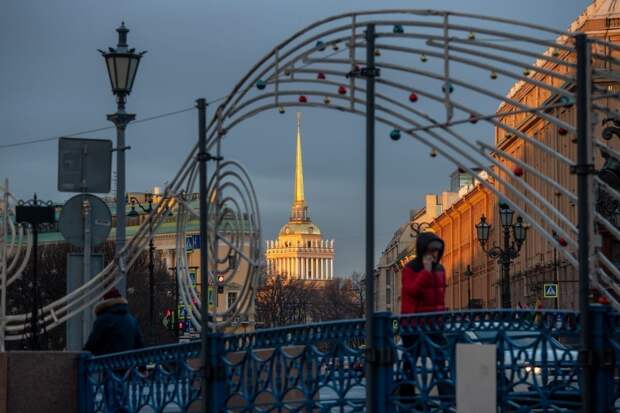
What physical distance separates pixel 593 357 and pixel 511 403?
1.31m

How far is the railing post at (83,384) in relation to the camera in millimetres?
16250

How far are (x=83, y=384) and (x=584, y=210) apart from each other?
6693mm

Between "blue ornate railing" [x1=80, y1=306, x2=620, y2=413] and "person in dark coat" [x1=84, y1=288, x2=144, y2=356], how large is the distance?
5.65ft

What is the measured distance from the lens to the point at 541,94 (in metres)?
74.2

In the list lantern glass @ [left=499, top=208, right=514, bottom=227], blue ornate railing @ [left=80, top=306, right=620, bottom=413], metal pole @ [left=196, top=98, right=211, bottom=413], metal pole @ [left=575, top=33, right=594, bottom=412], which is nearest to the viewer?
metal pole @ [left=575, top=33, right=594, bottom=412]

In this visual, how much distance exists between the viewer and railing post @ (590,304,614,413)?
452 inches

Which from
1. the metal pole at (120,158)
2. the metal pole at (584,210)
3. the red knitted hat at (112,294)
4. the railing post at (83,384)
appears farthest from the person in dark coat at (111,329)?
the metal pole at (584,210)

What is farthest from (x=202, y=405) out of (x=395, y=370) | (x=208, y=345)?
(x=395, y=370)

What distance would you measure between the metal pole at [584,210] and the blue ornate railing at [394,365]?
339 mm

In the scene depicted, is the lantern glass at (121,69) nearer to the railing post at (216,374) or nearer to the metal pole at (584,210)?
the railing post at (216,374)

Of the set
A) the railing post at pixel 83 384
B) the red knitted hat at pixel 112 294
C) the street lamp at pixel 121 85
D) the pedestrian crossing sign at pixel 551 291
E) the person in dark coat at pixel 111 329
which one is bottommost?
the railing post at pixel 83 384

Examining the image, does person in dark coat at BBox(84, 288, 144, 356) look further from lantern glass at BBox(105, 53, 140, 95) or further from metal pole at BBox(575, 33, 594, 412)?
metal pole at BBox(575, 33, 594, 412)

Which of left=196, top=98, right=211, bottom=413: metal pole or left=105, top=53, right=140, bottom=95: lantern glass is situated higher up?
left=105, top=53, right=140, bottom=95: lantern glass

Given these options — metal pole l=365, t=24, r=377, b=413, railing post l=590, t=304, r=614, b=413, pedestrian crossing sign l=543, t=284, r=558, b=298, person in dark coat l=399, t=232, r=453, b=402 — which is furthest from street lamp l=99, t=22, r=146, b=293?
pedestrian crossing sign l=543, t=284, r=558, b=298
